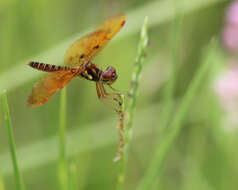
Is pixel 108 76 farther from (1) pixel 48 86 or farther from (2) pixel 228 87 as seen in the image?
(2) pixel 228 87

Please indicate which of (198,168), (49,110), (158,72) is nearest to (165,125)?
(198,168)

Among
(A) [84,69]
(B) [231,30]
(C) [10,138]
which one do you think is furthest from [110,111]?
(C) [10,138]

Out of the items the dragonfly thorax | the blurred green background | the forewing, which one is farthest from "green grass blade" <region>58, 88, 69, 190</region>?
the blurred green background

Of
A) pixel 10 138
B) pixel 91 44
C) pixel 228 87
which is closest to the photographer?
pixel 10 138

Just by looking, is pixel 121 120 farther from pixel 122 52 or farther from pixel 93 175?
pixel 122 52

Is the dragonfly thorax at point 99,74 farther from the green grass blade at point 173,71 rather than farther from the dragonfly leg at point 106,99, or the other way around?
the green grass blade at point 173,71

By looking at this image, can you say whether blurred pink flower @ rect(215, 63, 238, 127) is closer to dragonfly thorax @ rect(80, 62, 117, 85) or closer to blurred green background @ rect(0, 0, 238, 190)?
blurred green background @ rect(0, 0, 238, 190)
